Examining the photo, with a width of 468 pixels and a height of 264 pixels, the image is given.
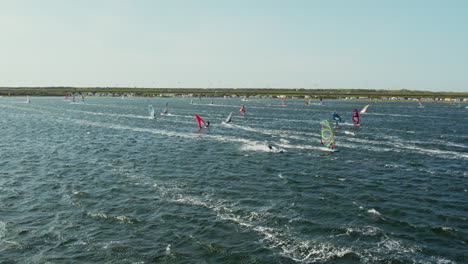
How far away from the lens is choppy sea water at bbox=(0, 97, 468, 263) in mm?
19906

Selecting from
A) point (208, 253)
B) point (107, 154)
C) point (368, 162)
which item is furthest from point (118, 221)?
point (368, 162)

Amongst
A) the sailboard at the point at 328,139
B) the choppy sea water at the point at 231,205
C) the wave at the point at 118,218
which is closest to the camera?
the choppy sea water at the point at 231,205

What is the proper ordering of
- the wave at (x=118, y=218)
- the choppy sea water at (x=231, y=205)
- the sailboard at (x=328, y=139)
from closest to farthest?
1. the choppy sea water at (x=231, y=205)
2. the wave at (x=118, y=218)
3. the sailboard at (x=328, y=139)

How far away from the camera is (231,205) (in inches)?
1071

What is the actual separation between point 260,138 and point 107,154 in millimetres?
28323

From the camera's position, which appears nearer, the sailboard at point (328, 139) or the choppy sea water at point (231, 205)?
the choppy sea water at point (231, 205)

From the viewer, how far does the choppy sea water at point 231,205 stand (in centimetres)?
1991

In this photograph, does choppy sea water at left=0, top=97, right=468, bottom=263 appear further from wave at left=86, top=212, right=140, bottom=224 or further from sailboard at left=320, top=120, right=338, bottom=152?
sailboard at left=320, top=120, right=338, bottom=152

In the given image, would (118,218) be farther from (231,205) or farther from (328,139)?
(328,139)

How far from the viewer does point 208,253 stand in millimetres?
19656

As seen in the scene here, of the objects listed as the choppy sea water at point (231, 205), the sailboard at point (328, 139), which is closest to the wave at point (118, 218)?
the choppy sea water at point (231, 205)

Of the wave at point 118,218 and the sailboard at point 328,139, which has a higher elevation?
the sailboard at point 328,139

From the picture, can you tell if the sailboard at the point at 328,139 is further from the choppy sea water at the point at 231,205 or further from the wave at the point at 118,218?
the wave at the point at 118,218

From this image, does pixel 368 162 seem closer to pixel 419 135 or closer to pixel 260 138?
pixel 260 138
